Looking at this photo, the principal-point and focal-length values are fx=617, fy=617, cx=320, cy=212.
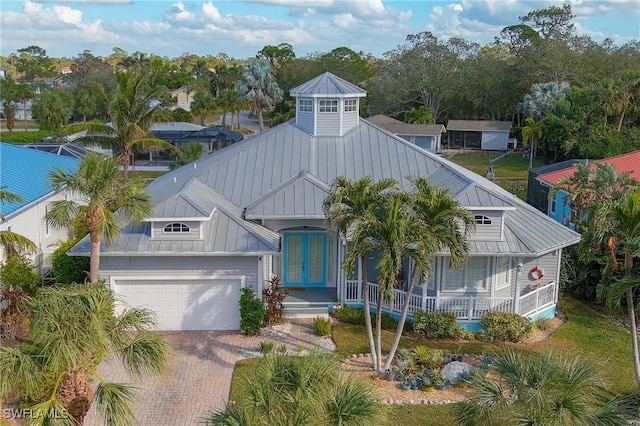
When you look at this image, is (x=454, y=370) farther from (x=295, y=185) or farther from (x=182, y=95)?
(x=182, y=95)

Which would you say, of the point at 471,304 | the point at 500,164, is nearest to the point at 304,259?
the point at 471,304

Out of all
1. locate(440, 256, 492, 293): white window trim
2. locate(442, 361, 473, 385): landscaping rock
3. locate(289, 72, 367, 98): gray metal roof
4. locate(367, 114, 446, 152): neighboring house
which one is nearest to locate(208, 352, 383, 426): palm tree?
locate(442, 361, 473, 385): landscaping rock

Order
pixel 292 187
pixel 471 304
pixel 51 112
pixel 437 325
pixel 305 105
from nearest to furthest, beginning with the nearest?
pixel 437 325 < pixel 471 304 < pixel 292 187 < pixel 305 105 < pixel 51 112

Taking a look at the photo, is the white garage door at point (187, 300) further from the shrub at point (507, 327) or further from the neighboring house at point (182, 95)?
the neighboring house at point (182, 95)

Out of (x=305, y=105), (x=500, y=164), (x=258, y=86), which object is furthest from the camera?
(x=258, y=86)

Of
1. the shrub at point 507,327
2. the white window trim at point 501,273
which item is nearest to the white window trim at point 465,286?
the white window trim at point 501,273

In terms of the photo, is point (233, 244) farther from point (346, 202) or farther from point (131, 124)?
point (131, 124)
